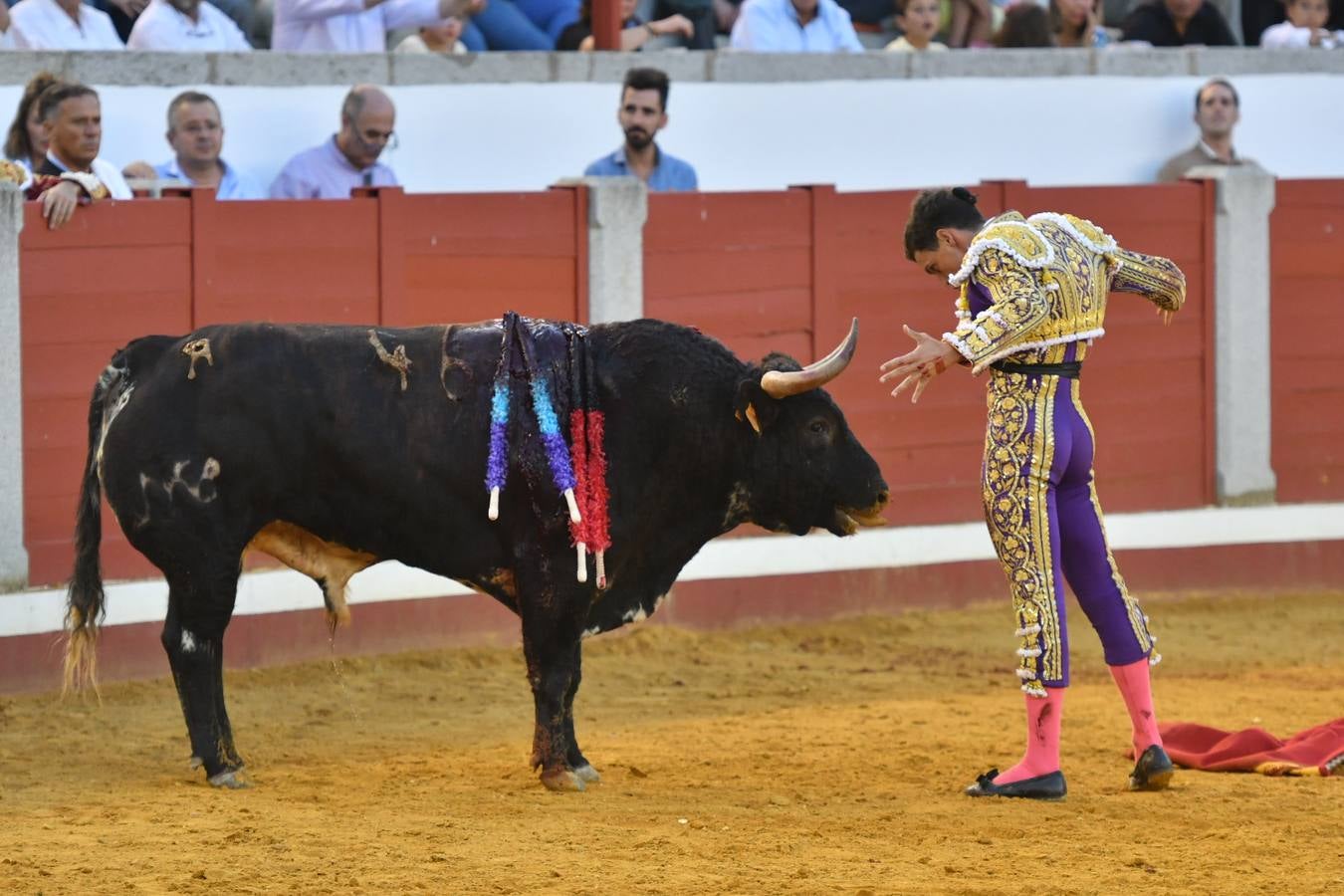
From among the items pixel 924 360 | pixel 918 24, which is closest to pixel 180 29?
pixel 918 24

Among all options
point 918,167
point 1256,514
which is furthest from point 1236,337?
point 918,167

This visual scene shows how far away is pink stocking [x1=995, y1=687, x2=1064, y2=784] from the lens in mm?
5930

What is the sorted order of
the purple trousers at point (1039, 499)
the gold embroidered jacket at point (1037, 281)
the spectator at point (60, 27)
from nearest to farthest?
the gold embroidered jacket at point (1037, 281), the purple trousers at point (1039, 499), the spectator at point (60, 27)

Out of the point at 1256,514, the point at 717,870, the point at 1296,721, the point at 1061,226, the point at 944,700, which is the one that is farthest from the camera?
the point at 1256,514

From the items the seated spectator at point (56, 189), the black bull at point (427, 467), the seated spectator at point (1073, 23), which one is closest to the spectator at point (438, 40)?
the seated spectator at point (56, 189)

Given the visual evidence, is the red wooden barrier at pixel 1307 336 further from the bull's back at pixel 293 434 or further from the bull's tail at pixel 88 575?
the bull's tail at pixel 88 575

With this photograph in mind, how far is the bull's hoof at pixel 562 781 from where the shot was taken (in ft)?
20.0

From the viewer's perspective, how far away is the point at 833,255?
9312 millimetres

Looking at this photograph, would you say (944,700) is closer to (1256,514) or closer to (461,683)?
(461,683)

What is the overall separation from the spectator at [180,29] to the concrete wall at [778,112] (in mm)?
326

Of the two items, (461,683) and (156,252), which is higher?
(156,252)

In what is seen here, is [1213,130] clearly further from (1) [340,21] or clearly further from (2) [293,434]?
(2) [293,434]

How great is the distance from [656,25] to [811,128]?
861 mm

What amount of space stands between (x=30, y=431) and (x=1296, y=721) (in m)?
4.12
